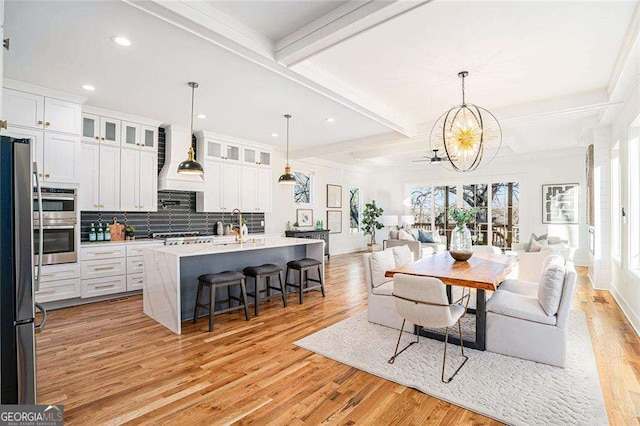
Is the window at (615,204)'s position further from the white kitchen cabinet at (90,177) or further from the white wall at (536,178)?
the white kitchen cabinet at (90,177)

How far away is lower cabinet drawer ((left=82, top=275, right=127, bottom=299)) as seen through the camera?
4414 mm

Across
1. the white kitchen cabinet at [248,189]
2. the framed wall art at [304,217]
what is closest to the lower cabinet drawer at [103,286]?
the white kitchen cabinet at [248,189]

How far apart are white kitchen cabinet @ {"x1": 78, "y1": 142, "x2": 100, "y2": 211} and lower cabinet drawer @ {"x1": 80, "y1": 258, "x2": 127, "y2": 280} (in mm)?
779

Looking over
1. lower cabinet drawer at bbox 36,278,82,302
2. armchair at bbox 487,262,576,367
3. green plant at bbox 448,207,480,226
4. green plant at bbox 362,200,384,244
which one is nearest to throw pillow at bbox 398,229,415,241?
green plant at bbox 448,207,480,226

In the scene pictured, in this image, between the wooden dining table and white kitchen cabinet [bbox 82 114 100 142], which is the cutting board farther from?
the wooden dining table

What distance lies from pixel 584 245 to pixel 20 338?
9.55 m

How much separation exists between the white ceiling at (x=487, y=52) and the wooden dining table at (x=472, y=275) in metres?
2.11

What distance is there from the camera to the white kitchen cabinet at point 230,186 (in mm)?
6242

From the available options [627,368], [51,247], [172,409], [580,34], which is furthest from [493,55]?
[51,247]

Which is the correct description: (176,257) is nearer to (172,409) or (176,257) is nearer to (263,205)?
(172,409)

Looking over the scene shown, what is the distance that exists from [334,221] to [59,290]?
667 centimetres

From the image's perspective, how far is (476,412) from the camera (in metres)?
2.08

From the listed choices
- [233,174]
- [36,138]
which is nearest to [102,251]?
[36,138]

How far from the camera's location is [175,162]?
5.54m
